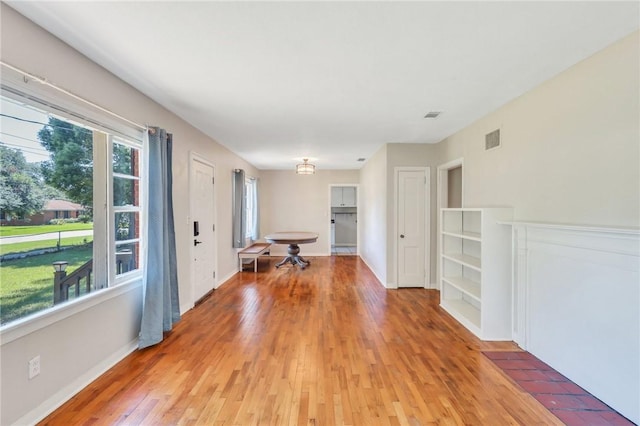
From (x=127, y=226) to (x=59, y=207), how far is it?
69cm

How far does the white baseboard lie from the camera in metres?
1.68

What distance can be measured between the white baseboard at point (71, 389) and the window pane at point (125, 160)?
5.29 feet

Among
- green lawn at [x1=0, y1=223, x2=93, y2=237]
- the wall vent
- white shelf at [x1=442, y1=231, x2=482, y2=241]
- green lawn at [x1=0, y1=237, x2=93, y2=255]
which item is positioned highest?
the wall vent

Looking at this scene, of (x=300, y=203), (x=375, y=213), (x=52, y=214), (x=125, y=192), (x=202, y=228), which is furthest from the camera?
(x=300, y=203)

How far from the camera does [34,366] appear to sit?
1.69 meters

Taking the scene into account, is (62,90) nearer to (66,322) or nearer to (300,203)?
(66,322)

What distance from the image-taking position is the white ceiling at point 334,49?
1.58m

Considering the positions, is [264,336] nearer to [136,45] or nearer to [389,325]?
[389,325]

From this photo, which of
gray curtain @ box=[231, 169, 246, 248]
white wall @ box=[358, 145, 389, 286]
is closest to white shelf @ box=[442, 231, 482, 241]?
white wall @ box=[358, 145, 389, 286]

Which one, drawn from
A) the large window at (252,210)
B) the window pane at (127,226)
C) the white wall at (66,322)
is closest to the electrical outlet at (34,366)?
the white wall at (66,322)

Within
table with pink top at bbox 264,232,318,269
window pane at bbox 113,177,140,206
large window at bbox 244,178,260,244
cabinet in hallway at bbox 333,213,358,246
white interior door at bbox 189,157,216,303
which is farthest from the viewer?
cabinet in hallway at bbox 333,213,358,246

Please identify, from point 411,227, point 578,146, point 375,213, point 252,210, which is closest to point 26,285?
point 578,146

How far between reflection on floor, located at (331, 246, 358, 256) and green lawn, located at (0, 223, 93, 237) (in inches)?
255

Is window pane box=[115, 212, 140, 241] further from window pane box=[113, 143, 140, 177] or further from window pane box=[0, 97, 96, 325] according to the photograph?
window pane box=[113, 143, 140, 177]
